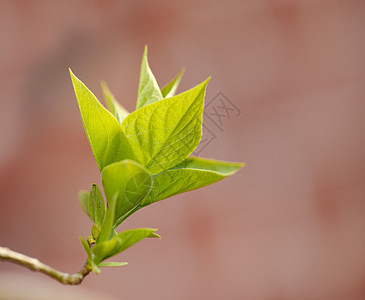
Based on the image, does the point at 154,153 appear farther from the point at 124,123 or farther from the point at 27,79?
the point at 27,79

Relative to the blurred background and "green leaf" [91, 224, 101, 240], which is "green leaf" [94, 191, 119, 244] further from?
the blurred background

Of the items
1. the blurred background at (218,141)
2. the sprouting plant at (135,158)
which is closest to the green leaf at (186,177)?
the sprouting plant at (135,158)

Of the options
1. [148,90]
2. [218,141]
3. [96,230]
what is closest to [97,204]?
[96,230]

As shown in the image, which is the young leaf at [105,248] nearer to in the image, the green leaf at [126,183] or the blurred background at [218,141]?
the green leaf at [126,183]

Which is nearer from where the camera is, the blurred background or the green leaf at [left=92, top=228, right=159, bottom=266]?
the green leaf at [left=92, top=228, right=159, bottom=266]

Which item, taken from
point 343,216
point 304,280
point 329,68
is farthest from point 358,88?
point 304,280

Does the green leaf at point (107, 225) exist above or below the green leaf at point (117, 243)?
above

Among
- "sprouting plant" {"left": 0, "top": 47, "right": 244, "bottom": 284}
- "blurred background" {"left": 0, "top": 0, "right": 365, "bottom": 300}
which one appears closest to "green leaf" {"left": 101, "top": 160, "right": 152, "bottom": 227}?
"sprouting plant" {"left": 0, "top": 47, "right": 244, "bottom": 284}
